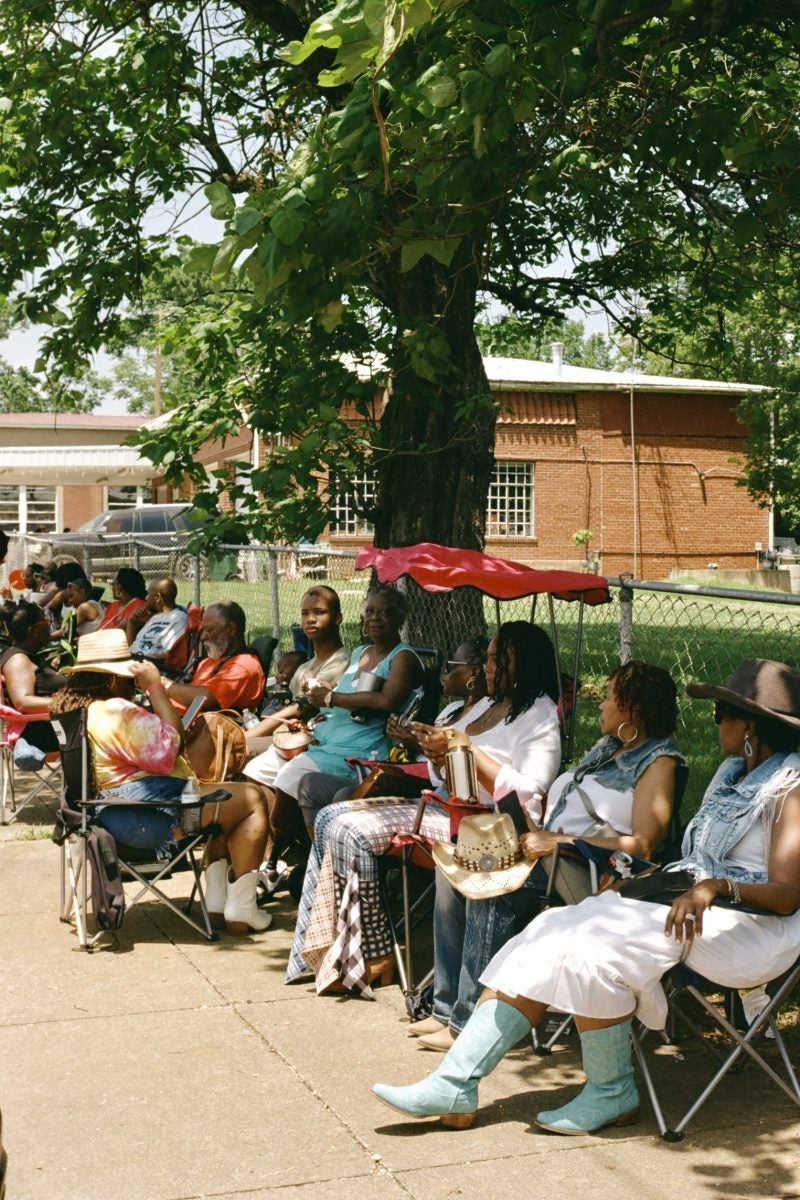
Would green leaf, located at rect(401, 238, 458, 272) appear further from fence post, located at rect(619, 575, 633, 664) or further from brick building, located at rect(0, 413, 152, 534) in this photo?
brick building, located at rect(0, 413, 152, 534)

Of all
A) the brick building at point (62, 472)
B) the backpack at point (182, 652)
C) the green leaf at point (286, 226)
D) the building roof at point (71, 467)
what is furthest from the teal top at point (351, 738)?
the building roof at point (71, 467)

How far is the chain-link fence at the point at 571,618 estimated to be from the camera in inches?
333

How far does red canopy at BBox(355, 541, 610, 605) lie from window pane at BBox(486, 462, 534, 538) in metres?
31.1

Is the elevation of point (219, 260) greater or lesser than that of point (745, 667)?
greater

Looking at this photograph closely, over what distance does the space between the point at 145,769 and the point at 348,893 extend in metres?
1.29

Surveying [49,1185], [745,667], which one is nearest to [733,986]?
[745,667]

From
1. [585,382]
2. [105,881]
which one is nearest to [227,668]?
[105,881]

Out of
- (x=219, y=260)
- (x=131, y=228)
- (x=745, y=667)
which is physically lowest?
(x=745, y=667)

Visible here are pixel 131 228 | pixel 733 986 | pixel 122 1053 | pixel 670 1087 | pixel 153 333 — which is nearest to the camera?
pixel 733 986

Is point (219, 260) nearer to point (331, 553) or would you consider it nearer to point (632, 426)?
point (331, 553)

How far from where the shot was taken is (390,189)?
6.38 m

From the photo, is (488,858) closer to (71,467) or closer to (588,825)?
(588,825)

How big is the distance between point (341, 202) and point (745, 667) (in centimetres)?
266

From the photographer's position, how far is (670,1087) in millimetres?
4984
